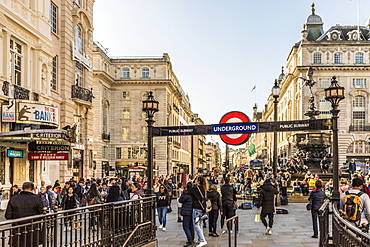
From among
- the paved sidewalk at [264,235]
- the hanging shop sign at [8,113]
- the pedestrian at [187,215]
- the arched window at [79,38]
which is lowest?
the paved sidewalk at [264,235]

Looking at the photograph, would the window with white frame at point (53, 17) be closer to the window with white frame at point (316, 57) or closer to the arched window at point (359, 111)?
the window with white frame at point (316, 57)

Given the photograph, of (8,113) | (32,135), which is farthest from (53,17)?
(32,135)

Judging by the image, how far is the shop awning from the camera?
2003 centimetres

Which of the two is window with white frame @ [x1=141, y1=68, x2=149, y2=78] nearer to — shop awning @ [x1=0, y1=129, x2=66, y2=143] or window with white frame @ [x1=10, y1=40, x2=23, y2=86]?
window with white frame @ [x1=10, y1=40, x2=23, y2=86]

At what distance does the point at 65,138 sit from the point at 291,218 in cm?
1162

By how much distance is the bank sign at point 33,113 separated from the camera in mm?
21016

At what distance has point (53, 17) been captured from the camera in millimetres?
28359

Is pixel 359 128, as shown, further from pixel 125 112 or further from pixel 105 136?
pixel 105 136

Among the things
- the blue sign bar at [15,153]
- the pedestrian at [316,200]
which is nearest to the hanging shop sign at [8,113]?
the blue sign bar at [15,153]

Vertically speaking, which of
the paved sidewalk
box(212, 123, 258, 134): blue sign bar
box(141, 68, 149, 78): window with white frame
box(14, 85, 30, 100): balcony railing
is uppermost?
box(141, 68, 149, 78): window with white frame

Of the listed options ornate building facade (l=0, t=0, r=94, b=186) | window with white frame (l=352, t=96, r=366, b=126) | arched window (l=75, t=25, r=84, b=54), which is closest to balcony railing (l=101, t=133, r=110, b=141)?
ornate building facade (l=0, t=0, r=94, b=186)

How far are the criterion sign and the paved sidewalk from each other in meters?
2.93

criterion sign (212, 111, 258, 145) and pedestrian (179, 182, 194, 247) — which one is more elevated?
criterion sign (212, 111, 258, 145)

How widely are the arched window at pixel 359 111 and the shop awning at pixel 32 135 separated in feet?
188
